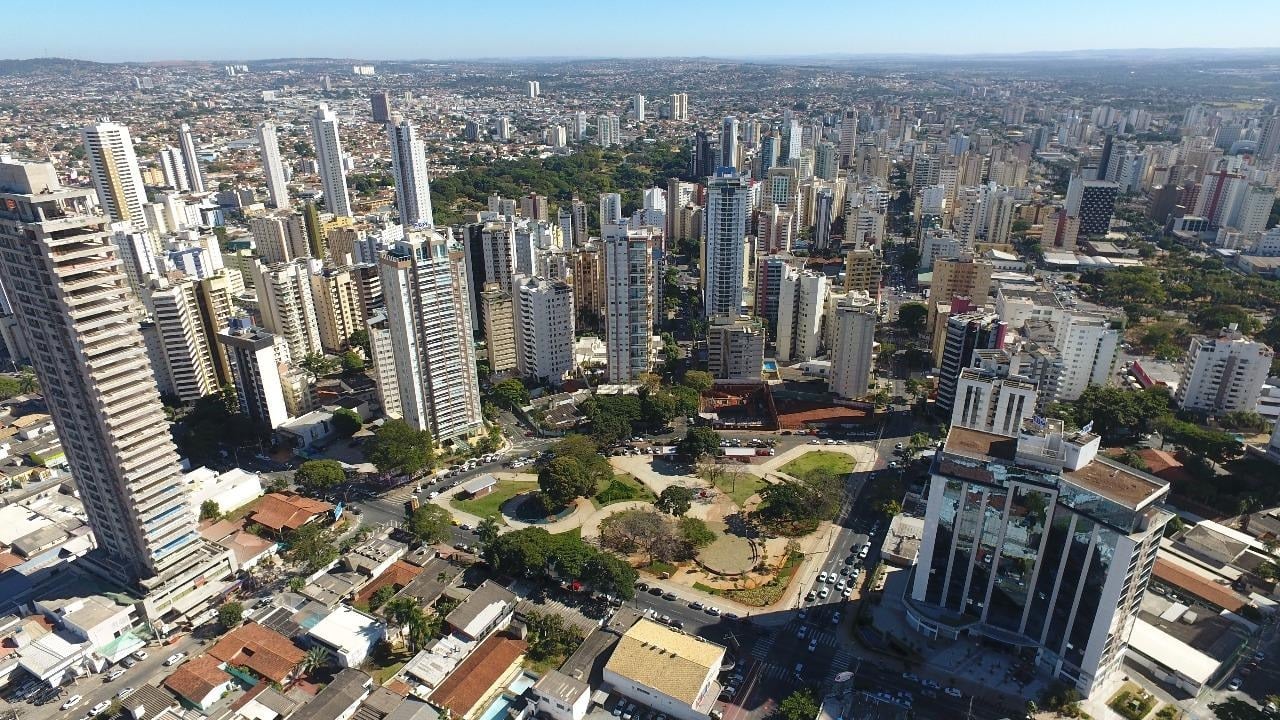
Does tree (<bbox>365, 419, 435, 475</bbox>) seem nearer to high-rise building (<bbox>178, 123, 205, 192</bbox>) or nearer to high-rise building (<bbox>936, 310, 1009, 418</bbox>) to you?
high-rise building (<bbox>936, 310, 1009, 418</bbox>)

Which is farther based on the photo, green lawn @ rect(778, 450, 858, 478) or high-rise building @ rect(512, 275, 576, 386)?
high-rise building @ rect(512, 275, 576, 386)

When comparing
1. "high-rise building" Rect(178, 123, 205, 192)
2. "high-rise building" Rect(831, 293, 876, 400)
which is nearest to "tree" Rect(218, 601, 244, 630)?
"high-rise building" Rect(831, 293, 876, 400)

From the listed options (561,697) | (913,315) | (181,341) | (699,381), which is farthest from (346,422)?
(913,315)

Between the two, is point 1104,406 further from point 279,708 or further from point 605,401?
point 279,708

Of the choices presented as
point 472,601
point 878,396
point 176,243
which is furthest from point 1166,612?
point 176,243

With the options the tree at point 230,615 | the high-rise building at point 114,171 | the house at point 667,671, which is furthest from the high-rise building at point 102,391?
the high-rise building at point 114,171

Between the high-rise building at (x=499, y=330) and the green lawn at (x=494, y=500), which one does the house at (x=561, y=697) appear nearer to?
the green lawn at (x=494, y=500)
